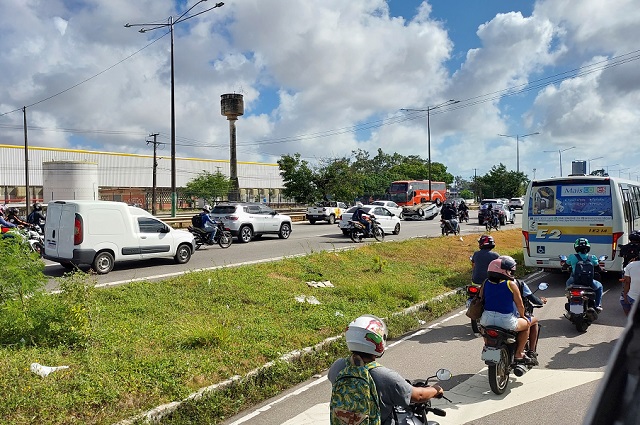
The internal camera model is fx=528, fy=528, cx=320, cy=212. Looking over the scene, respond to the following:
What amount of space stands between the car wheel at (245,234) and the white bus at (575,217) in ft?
37.1

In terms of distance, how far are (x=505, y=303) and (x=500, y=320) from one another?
0.19 metres

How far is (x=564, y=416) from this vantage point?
196 inches

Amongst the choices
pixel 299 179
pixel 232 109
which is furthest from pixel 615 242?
pixel 232 109

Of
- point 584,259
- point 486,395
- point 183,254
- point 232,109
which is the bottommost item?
point 486,395

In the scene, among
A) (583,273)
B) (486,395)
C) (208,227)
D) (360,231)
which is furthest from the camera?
(360,231)

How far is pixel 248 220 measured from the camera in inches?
824

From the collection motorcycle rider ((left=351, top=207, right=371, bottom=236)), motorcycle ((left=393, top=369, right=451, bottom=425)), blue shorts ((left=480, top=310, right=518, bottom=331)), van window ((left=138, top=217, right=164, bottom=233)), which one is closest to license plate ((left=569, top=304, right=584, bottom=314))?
blue shorts ((left=480, top=310, right=518, bottom=331))

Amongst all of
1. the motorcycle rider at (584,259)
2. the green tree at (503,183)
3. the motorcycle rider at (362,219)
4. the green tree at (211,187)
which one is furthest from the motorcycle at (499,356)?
the green tree at (503,183)

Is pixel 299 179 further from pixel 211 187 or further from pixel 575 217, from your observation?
pixel 575 217

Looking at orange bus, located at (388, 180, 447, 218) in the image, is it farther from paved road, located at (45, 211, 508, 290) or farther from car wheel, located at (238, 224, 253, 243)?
car wheel, located at (238, 224, 253, 243)

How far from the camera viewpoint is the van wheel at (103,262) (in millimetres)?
12445

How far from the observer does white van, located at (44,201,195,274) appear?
12.2 metres

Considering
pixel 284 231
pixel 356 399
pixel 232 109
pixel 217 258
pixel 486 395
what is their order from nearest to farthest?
pixel 356 399, pixel 486 395, pixel 217 258, pixel 284 231, pixel 232 109

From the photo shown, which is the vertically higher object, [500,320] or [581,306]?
[500,320]
